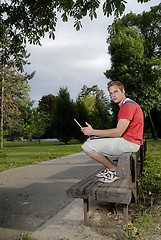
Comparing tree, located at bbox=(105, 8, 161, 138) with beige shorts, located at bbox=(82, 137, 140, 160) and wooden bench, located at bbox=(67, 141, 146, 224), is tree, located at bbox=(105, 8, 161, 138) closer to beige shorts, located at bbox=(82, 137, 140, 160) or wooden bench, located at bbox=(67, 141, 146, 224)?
beige shorts, located at bbox=(82, 137, 140, 160)

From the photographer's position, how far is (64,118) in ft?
92.2

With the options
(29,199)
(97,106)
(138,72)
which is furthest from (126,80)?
(97,106)

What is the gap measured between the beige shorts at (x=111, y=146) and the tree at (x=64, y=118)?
2443 centimetres

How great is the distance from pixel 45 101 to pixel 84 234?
57.5 metres

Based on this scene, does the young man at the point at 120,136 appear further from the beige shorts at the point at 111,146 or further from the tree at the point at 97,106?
the tree at the point at 97,106

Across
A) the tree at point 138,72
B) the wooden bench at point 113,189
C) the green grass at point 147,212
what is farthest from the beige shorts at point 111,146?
the tree at point 138,72

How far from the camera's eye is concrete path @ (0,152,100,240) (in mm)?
2977

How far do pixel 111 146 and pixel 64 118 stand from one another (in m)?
25.3

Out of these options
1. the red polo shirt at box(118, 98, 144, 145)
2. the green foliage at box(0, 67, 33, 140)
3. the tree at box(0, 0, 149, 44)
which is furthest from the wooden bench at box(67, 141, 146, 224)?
the green foliage at box(0, 67, 33, 140)

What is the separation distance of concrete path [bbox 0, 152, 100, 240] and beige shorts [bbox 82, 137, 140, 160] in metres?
1.26

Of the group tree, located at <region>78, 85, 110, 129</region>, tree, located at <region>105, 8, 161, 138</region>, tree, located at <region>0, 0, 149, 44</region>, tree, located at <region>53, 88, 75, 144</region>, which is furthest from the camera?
tree, located at <region>78, 85, 110, 129</region>

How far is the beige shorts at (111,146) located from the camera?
2.99 metres

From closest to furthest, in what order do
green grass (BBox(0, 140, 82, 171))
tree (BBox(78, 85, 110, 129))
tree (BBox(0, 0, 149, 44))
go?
tree (BBox(0, 0, 149, 44)) → green grass (BBox(0, 140, 82, 171)) → tree (BBox(78, 85, 110, 129))

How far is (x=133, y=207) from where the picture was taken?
364cm
